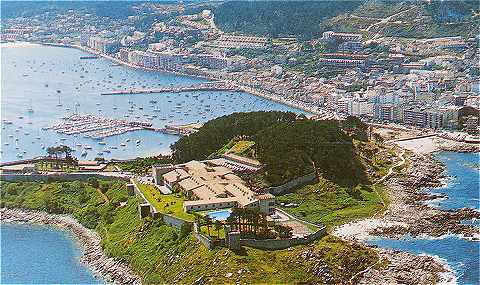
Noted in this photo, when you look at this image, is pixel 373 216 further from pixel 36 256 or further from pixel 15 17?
pixel 15 17

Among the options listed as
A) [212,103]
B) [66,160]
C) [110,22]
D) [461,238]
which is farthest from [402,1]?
[461,238]

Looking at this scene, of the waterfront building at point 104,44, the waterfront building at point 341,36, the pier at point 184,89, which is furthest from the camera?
the waterfront building at point 104,44

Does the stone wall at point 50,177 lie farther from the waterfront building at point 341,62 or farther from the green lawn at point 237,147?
the waterfront building at point 341,62

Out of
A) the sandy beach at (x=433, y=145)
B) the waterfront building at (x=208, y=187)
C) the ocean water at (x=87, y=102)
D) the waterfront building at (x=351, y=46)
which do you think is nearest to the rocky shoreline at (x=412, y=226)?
the waterfront building at (x=208, y=187)

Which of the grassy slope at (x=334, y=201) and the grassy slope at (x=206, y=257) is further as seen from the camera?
the grassy slope at (x=334, y=201)

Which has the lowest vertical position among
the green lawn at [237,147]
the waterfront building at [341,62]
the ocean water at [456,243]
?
the ocean water at [456,243]

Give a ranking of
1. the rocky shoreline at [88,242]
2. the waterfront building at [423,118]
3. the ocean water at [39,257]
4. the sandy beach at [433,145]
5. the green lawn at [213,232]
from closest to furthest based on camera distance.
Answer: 1. the green lawn at [213,232]
2. the rocky shoreline at [88,242]
3. the ocean water at [39,257]
4. the sandy beach at [433,145]
5. the waterfront building at [423,118]

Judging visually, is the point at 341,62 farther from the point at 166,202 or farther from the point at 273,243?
the point at 273,243
